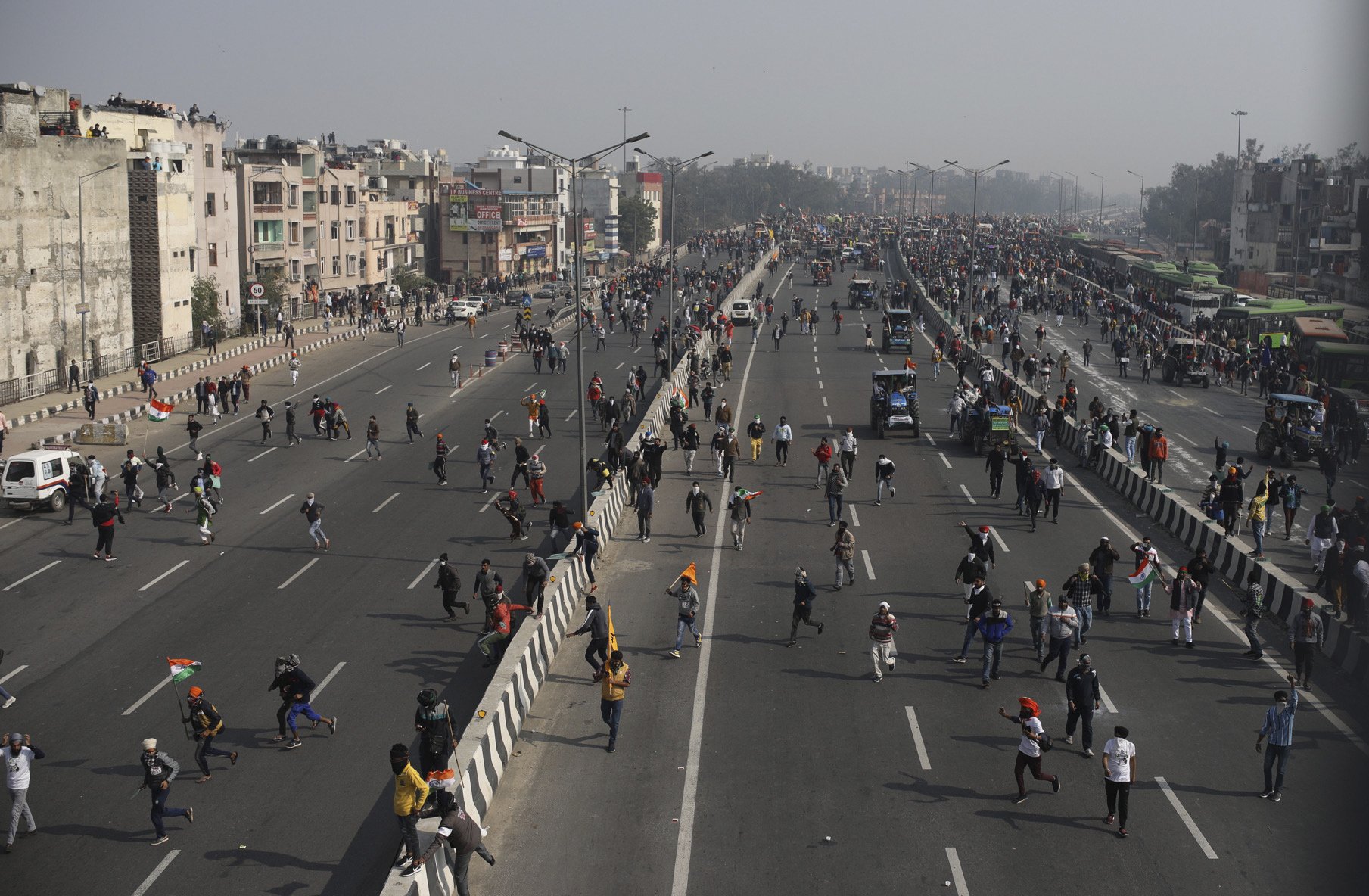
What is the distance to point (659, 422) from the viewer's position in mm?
40438

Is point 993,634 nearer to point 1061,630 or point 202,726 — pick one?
point 1061,630

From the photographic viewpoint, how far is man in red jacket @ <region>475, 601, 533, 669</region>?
19.5 m

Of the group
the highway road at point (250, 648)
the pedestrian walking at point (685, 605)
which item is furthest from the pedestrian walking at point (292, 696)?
the pedestrian walking at point (685, 605)

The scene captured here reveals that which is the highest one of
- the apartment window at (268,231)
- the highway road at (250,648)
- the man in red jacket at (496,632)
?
the apartment window at (268,231)

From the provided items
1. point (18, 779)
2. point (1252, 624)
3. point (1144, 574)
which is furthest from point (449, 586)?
point (1252, 624)

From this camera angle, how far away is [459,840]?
494 inches

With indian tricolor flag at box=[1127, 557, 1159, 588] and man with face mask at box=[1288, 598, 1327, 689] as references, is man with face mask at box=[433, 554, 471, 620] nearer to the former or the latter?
indian tricolor flag at box=[1127, 557, 1159, 588]

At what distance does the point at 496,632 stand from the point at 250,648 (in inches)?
163

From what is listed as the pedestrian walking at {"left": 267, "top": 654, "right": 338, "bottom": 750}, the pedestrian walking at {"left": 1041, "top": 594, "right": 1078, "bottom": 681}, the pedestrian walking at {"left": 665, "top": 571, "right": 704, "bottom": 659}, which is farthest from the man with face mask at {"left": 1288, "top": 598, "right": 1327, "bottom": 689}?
the pedestrian walking at {"left": 267, "top": 654, "right": 338, "bottom": 750}

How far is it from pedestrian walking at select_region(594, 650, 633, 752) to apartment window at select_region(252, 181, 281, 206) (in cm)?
6549

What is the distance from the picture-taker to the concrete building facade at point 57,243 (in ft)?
152

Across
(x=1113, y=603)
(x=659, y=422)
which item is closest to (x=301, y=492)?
(x=659, y=422)

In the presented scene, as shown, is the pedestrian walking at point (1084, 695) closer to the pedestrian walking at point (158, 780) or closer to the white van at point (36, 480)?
the pedestrian walking at point (158, 780)

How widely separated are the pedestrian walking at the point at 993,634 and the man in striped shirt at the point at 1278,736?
3.93m
